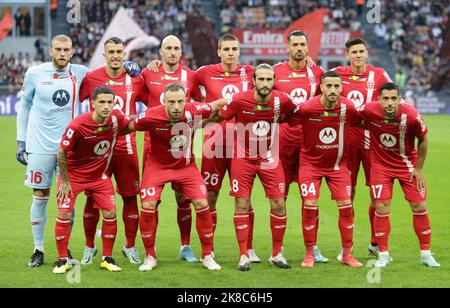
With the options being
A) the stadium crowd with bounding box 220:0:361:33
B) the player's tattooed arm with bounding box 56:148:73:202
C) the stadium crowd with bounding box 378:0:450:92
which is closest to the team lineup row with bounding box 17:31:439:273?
the player's tattooed arm with bounding box 56:148:73:202

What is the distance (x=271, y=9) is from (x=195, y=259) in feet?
107

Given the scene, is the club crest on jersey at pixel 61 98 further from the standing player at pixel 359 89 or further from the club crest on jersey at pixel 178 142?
the standing player at pixel 359 89

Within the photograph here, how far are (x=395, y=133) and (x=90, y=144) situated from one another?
3.09 metres

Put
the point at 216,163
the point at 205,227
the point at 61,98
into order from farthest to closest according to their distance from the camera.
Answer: the point at 216,163 → the point at 61,98 → the point at 205,227

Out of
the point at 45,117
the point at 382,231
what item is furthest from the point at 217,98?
the point at 382,231

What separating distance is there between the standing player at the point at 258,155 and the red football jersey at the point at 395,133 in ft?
2.76

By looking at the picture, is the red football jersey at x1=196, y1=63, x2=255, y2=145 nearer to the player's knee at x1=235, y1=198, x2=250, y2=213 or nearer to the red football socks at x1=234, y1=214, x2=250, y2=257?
the player's knee at x1=235, y1=198, x2=250, y2=213

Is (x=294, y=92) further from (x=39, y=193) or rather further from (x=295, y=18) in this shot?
(x=295, y=18)

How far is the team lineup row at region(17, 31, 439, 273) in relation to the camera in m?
8.92

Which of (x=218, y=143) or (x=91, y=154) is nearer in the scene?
(x=91, y=154)

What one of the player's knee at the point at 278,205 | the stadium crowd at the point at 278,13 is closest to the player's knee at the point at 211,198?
the player's knee at the point at 278,205

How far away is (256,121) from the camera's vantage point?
909 cm

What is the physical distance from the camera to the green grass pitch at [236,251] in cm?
829

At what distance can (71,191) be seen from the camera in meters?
8.91
